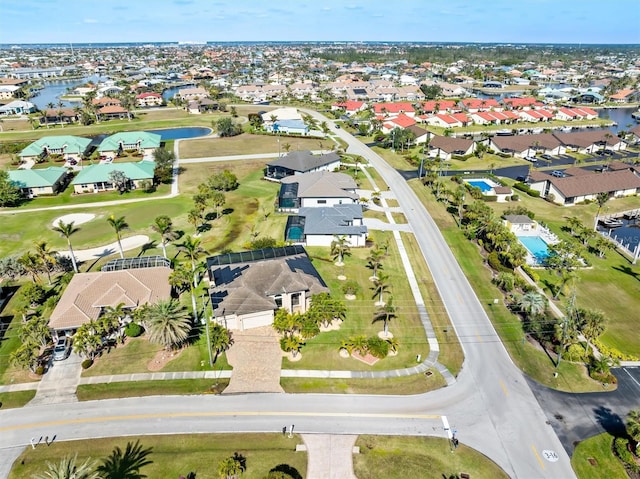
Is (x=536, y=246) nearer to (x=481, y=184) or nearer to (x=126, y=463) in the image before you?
(x=481, y=184)

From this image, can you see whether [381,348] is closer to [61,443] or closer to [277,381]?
[277,381]

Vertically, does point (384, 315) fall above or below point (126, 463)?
above

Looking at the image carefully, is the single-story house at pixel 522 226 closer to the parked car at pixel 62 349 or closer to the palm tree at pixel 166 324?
the palm tree at pixel 166 324

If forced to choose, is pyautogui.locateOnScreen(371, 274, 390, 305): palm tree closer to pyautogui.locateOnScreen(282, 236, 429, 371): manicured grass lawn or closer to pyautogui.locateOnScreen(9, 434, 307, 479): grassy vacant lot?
pyautogui.locateOnScreen(282, 236, 429, 371): manicured grass lawn

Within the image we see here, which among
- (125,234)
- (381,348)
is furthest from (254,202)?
(381,348)

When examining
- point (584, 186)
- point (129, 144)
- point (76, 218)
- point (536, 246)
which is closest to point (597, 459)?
point (536, 246)

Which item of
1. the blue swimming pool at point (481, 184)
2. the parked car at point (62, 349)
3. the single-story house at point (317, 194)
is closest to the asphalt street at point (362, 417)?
the parked car at point (62, 349)
